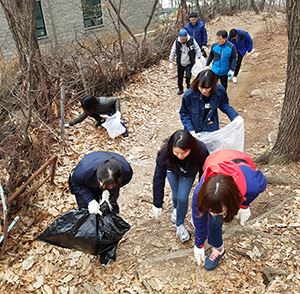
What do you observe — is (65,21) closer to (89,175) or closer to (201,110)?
(201,110)

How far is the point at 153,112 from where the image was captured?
21.6ft

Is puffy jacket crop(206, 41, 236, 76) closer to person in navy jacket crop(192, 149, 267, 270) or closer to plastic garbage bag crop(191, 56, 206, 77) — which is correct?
plastic garbage bag crop(191, 56, 206, 77)

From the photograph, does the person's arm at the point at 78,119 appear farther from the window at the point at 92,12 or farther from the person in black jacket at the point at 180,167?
the window at the point at 92,12

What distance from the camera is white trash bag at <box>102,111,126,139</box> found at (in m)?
5.22

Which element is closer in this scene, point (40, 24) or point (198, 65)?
point (198, 65)

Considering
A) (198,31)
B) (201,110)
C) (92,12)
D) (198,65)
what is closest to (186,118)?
(201,110)

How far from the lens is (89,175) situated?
2.61 meters

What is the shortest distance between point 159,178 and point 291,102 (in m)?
1.59

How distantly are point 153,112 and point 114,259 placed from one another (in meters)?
3.95

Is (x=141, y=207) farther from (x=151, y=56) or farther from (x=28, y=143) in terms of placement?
(x=151, y=56)

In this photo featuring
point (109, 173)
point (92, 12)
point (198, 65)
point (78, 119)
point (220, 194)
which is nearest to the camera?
point (220, 194)

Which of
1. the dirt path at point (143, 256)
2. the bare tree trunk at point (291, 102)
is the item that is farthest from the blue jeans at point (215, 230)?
the bare tree trunk at point (291, 102)

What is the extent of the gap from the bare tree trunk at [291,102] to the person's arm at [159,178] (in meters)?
1.52

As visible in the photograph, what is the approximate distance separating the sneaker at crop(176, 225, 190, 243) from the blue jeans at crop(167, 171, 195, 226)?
0.16 ft
